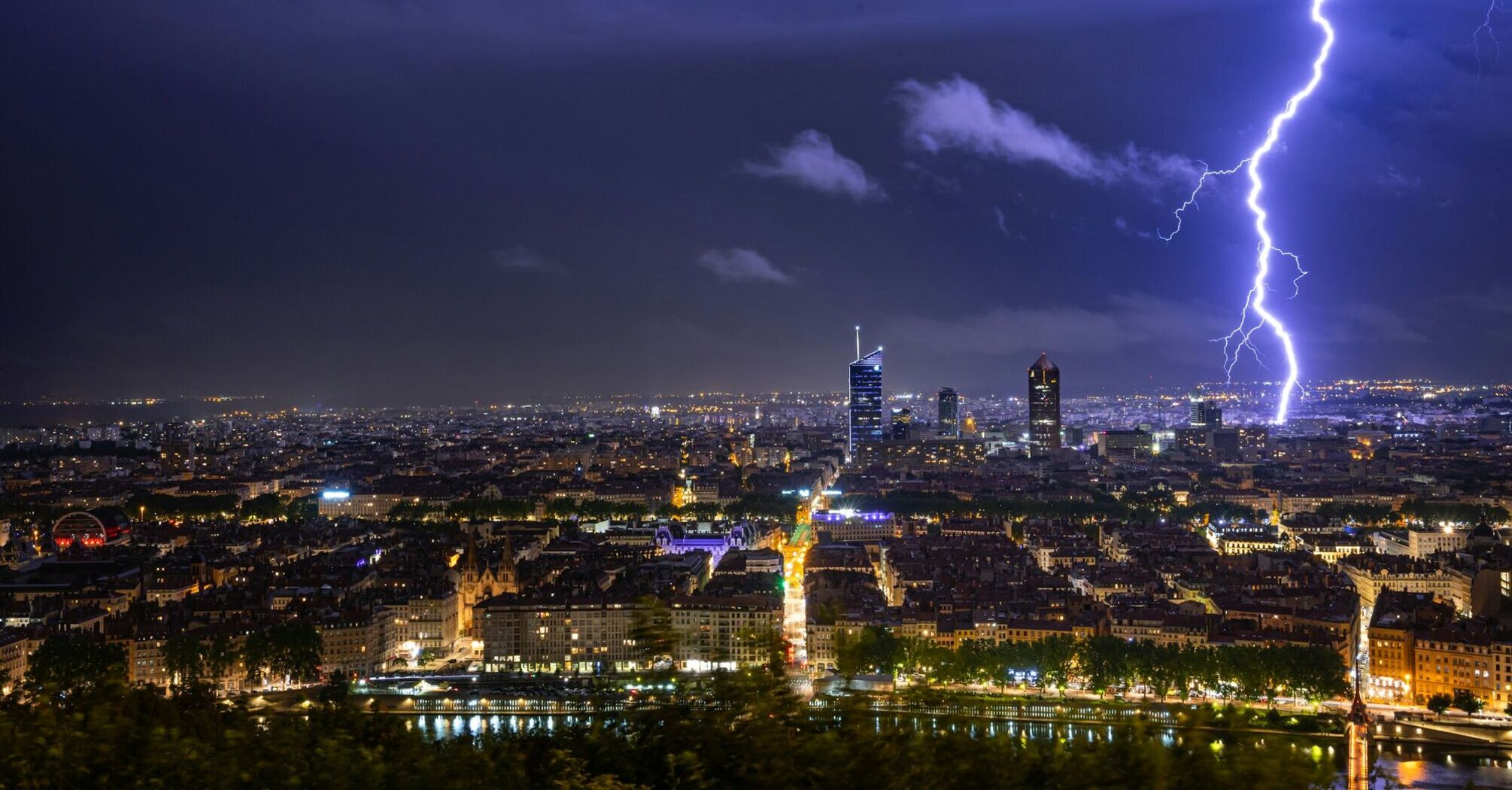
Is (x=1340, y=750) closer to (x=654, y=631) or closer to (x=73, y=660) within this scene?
(x=654, y=631)

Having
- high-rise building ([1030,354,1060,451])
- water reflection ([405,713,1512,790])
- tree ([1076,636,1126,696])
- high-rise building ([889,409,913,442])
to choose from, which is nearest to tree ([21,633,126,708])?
water reflection ([405,713,1512,790])

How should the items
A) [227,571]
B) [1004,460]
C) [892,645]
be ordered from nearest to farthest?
[892,645]
[227,571]
[1004,460]

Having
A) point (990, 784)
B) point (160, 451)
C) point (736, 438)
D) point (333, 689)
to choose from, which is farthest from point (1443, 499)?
point (160, 451)

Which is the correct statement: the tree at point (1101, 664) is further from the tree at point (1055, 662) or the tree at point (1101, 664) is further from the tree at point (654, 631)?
the tree at point (654, 631)

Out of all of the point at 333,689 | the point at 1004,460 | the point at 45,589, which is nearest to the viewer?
the point at 333,689

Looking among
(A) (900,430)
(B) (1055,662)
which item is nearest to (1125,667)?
(B) (1055,662)

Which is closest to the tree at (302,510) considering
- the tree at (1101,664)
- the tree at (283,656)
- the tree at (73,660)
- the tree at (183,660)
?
the tree at (73,660)

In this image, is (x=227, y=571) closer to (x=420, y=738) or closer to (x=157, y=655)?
(x=157, y=655)
